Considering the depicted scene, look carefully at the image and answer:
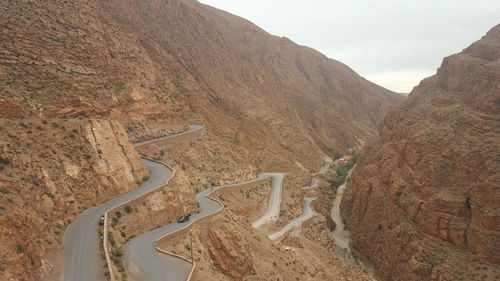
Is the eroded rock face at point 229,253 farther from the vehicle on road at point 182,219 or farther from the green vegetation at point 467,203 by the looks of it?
the green vegetation at point 467,203

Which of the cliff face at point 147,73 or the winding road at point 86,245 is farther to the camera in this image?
the cliff face at point 147,73

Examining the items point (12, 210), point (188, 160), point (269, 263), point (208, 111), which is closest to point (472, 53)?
point (208, 111)

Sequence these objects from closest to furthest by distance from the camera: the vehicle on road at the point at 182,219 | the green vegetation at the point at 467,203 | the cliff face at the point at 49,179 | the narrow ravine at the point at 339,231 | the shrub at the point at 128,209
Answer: the cliff face at the point at 49,179 < the shrub at the point at 128,209 < the vehicle on road at the point at 182,219 < the green vegetation at the point at 467,203 < the narrow ravine at the point at 339,231

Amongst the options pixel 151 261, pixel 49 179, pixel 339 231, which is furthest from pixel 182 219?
pixel 339 231

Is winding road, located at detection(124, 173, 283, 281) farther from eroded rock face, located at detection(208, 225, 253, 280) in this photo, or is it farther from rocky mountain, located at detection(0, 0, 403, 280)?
eroded rock face, located at detection(208, 225, 253, 280)

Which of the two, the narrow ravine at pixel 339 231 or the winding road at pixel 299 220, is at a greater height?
the winding road at pixel 299 220

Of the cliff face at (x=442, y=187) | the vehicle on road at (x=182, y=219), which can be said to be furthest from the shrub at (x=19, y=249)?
the cliff face at (x=442, y=187)

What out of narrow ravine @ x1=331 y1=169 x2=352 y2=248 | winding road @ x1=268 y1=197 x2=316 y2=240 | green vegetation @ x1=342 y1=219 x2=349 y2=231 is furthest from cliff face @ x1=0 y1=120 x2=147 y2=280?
green vegetation @ x1=342 y1=219 x2=349 y2=231

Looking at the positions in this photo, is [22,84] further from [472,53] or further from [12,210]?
[472,53]
